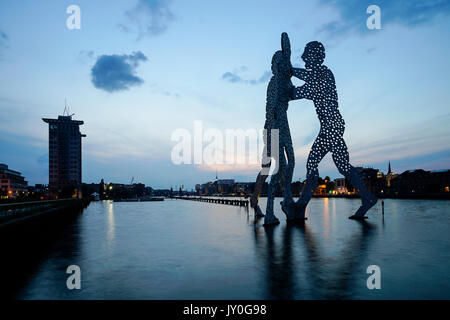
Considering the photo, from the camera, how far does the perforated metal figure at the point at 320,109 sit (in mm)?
25578

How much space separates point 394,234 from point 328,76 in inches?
483

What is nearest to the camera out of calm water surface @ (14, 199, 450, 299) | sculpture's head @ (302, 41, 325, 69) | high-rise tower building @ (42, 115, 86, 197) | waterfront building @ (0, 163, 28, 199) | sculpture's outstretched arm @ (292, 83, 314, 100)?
calm water surface @ (14, 199, 450, 299)

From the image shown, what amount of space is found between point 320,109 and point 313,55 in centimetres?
395

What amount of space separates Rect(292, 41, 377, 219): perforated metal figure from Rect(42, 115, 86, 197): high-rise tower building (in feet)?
456

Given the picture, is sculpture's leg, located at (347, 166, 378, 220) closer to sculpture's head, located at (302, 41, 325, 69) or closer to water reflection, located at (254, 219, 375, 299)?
sculpture's head, located at (302, 41, 325, 69)

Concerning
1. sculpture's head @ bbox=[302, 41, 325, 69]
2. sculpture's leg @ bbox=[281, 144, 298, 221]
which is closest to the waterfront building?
sculpture's leg @ bbox=[281, 144, 298, 221]

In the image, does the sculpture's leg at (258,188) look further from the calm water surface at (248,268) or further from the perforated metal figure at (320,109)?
the calm water surface at (248,268)

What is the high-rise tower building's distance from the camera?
149 metres

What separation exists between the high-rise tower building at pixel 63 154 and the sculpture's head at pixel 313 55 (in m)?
140

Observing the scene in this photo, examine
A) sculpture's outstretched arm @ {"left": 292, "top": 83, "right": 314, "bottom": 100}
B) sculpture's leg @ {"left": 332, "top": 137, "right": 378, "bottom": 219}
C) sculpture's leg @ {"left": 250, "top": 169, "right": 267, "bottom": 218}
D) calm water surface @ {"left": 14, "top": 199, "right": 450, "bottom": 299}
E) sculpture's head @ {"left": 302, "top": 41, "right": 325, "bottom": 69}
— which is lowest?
calm water surface @ {"left": 14, "top": 199, "right": 450, "bottom": 299}

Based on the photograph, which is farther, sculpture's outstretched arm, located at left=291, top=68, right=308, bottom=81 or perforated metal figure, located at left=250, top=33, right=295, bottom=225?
sculpture's outstretched arm, located at left=291, top=68, right=308, bottom=81
